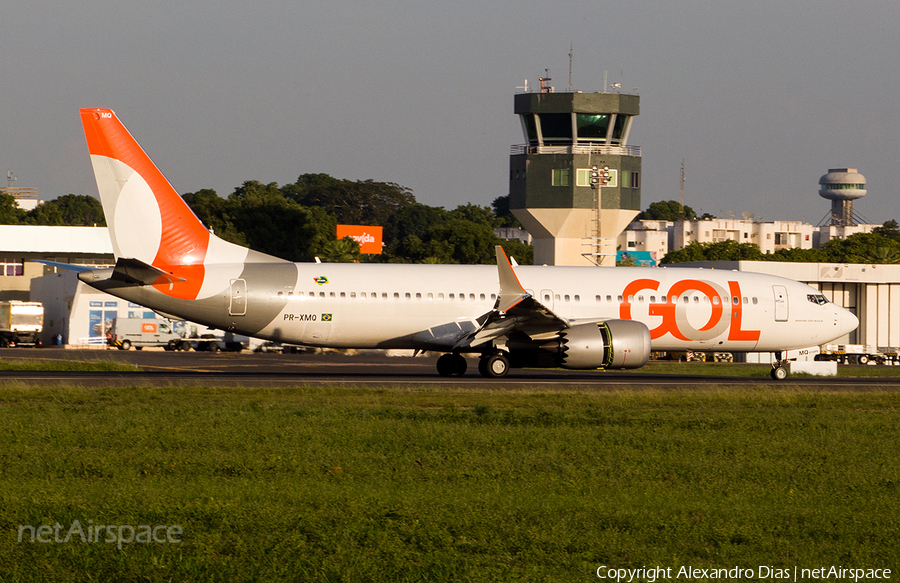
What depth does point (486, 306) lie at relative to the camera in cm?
2864

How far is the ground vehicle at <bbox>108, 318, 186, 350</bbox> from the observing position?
59.0 m

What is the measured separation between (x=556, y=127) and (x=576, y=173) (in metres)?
3.78

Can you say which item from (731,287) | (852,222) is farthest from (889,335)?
(852,222)

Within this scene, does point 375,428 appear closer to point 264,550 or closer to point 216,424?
point 216,424

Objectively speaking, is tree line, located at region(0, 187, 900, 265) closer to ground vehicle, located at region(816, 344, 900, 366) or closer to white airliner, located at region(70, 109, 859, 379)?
ground vehicle, located at region(816, 344, 900, 366)

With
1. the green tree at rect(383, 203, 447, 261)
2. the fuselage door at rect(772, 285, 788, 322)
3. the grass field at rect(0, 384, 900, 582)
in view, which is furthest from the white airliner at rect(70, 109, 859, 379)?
the green tree at rect(383, 203, 447, 261)

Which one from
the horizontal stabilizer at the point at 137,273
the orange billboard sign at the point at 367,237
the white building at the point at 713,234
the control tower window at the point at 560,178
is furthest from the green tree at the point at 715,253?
the horizontal stabilizer at the point at 137,273

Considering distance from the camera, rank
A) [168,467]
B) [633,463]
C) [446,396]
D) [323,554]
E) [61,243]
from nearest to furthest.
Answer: [323,554]
[168,467]
[633,463]
[446,396]
[61,243]

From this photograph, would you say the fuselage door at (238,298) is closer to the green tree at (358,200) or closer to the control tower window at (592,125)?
the control tower window at (592,125)

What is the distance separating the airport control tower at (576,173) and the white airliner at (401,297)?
41.4m

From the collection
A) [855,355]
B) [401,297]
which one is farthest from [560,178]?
[401,297]

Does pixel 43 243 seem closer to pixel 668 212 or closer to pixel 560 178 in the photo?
pixel 560 178

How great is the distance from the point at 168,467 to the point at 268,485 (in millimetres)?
1652

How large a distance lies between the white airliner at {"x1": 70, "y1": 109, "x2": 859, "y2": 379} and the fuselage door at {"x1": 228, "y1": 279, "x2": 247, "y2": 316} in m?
0.03
